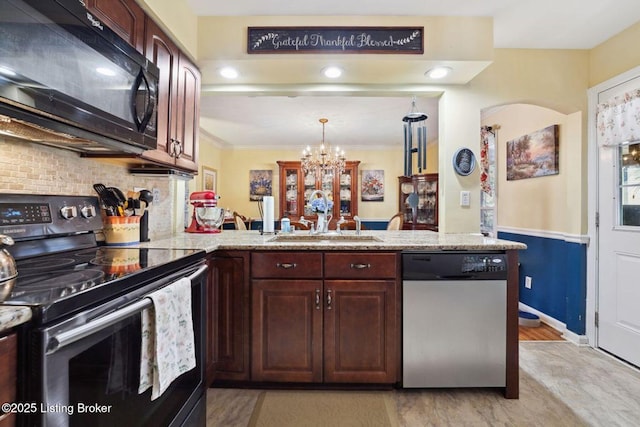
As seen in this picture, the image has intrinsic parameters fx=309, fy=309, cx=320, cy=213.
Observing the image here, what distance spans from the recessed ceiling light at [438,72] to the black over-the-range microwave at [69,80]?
1779 millimetres

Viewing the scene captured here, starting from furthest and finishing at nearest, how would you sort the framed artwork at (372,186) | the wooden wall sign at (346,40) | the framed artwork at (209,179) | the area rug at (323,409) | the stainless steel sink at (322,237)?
the framed artwork at (372,186) → the framed artwork at (209,179) → the stainless steel sink at (322,237) → the wooden wall sign at (346,40) → the area rug at (323,409)

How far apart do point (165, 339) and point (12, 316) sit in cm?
48

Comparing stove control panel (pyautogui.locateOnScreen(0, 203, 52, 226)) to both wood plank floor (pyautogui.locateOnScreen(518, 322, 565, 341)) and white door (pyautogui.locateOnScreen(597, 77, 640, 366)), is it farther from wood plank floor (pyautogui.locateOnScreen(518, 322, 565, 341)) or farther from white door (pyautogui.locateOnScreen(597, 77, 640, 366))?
white door (pyautogui.locateOnScreen(597, 77, 640, 366))

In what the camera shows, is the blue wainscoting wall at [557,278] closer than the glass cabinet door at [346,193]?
Yes

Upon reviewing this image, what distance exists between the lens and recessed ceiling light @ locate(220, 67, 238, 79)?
221 centimetres

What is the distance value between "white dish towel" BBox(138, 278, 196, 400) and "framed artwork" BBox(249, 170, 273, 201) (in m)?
5.31

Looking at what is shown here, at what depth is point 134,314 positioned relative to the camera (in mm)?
920

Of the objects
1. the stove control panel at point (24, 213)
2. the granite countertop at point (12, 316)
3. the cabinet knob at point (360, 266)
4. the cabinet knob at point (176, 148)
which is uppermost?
the cabinet knob at point (176, 148)

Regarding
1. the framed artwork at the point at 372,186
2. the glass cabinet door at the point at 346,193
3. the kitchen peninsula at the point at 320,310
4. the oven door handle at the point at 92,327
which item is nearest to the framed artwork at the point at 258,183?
the glass cabinet door at the point at 346,193

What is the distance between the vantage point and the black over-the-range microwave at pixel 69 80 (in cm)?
78

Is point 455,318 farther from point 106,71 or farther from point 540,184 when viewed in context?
point 540,184

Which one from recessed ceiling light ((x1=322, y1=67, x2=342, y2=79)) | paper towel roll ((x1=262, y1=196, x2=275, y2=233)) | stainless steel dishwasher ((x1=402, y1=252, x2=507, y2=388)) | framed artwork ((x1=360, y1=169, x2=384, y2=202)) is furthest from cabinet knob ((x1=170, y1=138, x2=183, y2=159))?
framed artwork ((x1=360, y1=169, x2=384, y2=202))

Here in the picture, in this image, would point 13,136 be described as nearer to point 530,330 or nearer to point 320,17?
point 320,17

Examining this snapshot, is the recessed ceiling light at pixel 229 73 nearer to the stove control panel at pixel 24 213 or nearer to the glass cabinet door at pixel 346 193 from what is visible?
the stove control panel at pixel 24 213
